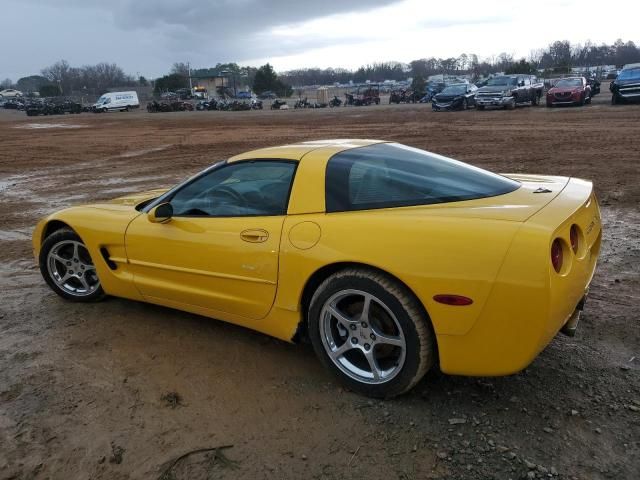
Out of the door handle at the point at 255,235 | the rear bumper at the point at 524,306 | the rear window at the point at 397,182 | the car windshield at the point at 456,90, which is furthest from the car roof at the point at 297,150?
the car windshield at the point at 456,90

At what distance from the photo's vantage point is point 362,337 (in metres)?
Result: 3.03

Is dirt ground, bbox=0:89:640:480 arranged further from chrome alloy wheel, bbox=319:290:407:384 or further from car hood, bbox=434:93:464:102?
car hood, bbox=434:93:464:102

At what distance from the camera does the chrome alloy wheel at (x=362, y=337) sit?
2957 millimetres

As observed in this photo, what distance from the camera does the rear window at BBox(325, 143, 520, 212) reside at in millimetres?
3143

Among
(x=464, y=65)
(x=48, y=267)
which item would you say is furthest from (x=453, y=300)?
(x=464, y=65)

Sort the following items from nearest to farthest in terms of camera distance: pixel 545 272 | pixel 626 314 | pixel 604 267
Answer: pixel 545 272, pixel 626 314, pixel 604 267

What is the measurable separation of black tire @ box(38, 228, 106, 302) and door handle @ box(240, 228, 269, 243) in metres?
1.83

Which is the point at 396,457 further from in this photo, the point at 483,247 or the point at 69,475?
the point at 69,475

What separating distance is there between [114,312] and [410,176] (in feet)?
8.87

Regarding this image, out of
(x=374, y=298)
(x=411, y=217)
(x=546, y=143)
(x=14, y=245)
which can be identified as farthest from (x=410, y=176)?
(x=546, y=143)

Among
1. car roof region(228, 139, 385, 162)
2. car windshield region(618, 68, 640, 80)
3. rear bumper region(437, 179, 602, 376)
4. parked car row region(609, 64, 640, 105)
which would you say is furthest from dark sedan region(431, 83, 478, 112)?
rear bumper region(437, 179, 602, 376)

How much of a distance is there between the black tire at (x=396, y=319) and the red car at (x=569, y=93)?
26738 millimetres

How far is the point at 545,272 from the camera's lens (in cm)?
249

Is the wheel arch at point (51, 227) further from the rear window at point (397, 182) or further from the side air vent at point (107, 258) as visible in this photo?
the rear window at point (397, 182)
